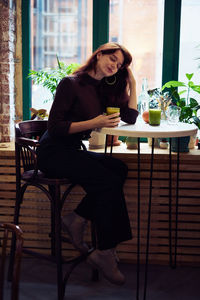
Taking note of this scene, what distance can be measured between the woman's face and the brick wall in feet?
3.33

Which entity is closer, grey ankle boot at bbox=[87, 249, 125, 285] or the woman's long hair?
grey ankle boot at bbox=[87, 249, 125, 285]

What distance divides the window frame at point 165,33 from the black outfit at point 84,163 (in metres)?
1.03

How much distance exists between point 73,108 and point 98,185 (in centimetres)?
49

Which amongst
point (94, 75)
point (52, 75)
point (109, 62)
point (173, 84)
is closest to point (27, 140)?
point (94, 75)

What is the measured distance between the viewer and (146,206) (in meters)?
2.96

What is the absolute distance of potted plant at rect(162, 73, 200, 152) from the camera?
9.74 feet

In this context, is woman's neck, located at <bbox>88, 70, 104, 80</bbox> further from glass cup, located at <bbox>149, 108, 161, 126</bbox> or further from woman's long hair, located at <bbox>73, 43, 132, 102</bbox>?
glass cup, located at <bbox>149, 108, 161, 126</bbox>

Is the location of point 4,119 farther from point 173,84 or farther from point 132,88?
point 173,84

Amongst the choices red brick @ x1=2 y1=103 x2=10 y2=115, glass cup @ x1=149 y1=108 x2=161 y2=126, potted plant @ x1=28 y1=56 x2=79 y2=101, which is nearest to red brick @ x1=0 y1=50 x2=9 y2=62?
potted plant @ x1=28 y1=56 x2=79 y2=101

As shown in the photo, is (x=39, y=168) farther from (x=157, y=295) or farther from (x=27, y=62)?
(x=27, y=62)

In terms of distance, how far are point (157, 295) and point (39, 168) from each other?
3.49 feet

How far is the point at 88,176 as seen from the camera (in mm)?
2266

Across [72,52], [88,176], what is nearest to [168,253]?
[88,176]

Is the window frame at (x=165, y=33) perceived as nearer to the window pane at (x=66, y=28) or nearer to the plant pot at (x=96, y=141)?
the window pane at (x=66, y=28)
